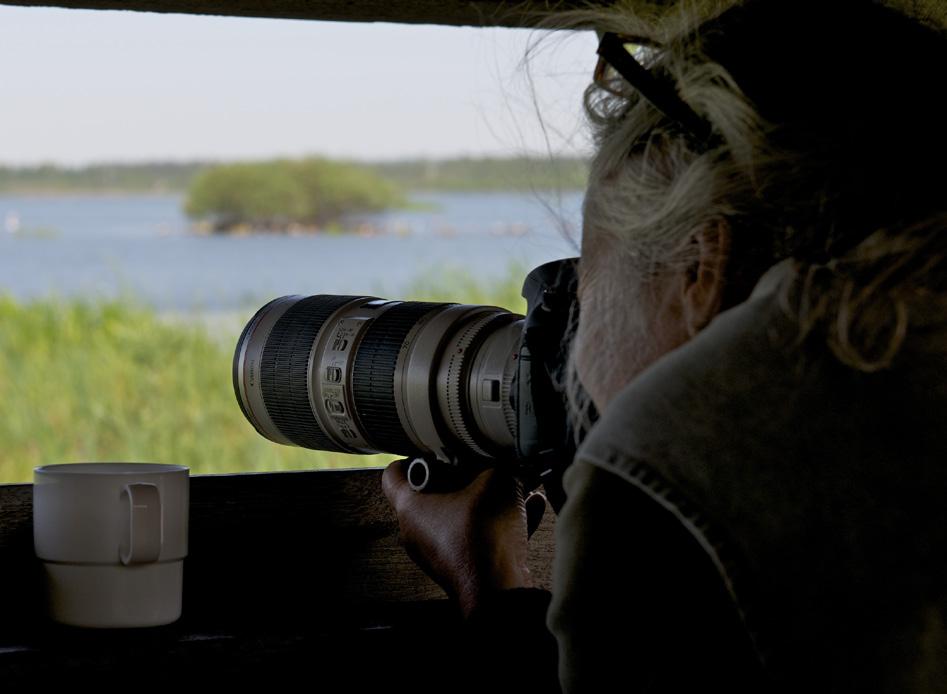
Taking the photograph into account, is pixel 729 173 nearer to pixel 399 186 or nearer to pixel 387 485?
pixel 387 485

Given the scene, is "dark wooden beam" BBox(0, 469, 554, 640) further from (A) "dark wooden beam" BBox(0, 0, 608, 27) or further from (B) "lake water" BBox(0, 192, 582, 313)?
(B) "lake water" BBox(0, 192, 582, 313)

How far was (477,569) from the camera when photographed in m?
0.90

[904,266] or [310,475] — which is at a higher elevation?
[904,266]

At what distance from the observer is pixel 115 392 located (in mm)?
4496

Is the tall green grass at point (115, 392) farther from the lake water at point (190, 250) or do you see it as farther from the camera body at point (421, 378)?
the camera body at point (421, 378)

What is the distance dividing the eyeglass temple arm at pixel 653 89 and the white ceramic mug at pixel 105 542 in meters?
0.43

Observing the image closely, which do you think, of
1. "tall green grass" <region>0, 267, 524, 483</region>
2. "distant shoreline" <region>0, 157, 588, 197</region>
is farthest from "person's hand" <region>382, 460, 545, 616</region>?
"tall green grass" <region>0, 267, 524, 483</region>

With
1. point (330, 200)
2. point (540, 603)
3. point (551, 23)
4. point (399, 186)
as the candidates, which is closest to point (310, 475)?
point (540, 603)

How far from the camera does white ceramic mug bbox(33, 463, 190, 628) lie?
83 cm

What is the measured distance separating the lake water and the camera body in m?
2.64

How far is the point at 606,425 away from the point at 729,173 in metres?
0.15

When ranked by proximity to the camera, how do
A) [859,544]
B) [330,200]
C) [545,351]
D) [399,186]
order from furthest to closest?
[330,200] → [399,186] → [545,351] → [859,544]

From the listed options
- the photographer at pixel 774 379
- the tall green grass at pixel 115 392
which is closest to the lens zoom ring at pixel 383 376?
the photographer at pixel 774 379

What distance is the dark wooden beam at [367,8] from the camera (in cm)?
91
